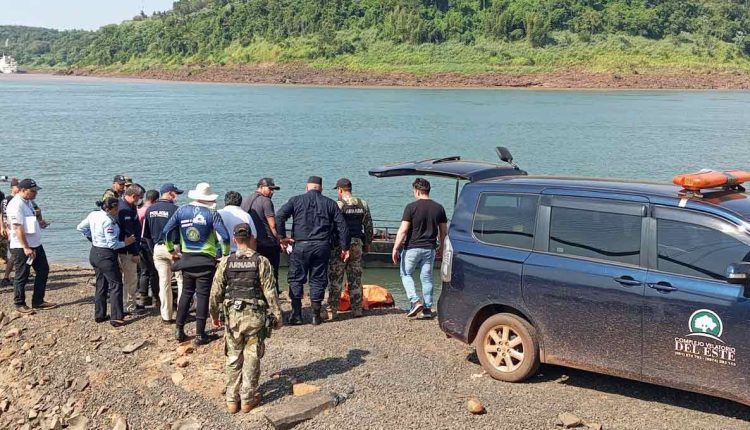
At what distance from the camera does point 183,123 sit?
67000 mm

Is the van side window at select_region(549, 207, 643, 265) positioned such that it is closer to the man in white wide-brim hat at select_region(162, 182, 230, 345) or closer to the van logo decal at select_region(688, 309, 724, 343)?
the van logo decal at select_region(688, 309, 724, 343)

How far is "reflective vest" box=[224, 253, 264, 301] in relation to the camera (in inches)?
294

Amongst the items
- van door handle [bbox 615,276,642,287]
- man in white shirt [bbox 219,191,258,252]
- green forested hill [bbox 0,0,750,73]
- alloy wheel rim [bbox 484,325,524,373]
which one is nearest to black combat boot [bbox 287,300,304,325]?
man in white shirt [bbox 219,191,258,252]

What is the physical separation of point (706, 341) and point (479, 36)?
136 meters

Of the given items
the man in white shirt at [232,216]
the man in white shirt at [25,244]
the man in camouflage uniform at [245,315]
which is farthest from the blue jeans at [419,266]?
the man in white shirt at [25,244]

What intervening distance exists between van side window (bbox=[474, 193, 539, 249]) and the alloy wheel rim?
855mm

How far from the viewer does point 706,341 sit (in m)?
6.49

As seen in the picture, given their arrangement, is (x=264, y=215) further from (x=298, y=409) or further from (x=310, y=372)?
(x=298, y=409)

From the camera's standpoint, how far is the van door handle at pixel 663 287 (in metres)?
6.64

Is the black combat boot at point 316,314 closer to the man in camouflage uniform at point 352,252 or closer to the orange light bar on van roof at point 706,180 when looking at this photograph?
the man in camouflage uniform at point 352,252

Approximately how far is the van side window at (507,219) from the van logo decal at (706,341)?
165 cm

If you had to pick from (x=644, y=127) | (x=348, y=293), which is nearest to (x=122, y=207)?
(x=348, y=293)

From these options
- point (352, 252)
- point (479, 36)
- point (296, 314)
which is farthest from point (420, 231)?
point (479, 36)

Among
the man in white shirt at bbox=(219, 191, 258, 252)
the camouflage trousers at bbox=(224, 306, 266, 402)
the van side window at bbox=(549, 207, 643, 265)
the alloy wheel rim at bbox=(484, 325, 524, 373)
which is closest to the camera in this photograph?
the van side window at bbox=(549, 207, 643, 265)
